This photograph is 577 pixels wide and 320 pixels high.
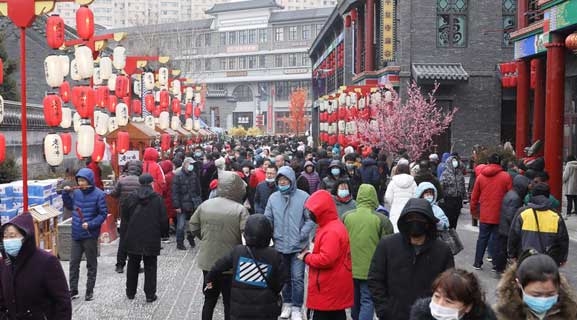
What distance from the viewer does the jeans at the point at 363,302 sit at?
632cm

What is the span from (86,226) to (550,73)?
32.6 ft

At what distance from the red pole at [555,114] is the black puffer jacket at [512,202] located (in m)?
5.05

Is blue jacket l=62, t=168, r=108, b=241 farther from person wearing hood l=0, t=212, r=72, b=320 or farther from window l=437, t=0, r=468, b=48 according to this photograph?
window l=437, t=0, r=468, b=48

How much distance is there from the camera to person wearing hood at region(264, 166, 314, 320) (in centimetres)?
711

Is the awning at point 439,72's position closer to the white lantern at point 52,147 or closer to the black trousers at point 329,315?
the white lantern at point 52,147

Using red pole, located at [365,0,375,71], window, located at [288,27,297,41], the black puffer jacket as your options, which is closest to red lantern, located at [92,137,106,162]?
the black puffer jacket

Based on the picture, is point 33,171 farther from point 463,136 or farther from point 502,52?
point 502,52

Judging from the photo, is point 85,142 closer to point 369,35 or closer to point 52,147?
point 52,147

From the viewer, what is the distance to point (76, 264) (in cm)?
795

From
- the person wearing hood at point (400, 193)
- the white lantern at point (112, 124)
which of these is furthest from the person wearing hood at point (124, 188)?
the white lantern at point (112, 124)

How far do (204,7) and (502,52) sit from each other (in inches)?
3668

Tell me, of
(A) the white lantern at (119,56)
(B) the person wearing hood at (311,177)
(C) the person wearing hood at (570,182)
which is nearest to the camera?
(B) the person wearing hood at (311,177)

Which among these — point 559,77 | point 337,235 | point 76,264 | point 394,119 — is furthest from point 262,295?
point 394,119

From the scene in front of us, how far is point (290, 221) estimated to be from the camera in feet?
23.4
